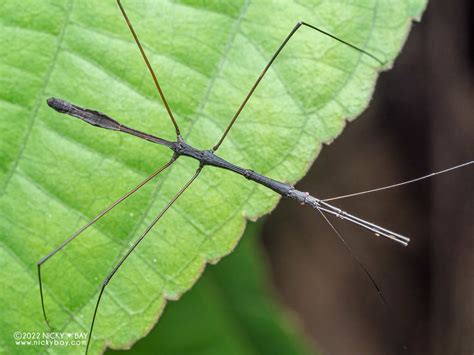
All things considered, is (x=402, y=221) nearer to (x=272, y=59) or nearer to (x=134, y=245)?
(x=272, y=59)

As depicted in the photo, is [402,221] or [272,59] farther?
[402,221]

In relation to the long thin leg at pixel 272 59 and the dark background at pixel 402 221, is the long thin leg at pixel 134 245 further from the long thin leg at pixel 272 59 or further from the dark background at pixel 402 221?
the dark background at pixel 402 221

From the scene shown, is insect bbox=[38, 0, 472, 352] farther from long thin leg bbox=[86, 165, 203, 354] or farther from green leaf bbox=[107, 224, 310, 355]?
green leaf bbox=[107, 224, 310, 355]

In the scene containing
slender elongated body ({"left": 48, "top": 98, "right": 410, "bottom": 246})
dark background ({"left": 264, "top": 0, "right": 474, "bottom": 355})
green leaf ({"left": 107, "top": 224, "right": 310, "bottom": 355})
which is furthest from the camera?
dark background ({"left": 264, "top": 0, "right": 474, "bottom": 355})

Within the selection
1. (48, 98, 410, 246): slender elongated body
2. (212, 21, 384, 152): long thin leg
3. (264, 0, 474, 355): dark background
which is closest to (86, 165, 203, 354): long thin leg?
(48, 98, 410, 246): slender elongated body

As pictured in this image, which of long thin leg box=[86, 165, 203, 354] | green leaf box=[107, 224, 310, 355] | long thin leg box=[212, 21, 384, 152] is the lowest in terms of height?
green leaf box=[107, 224, 310, 355]

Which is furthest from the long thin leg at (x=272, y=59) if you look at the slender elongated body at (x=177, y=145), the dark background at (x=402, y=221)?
the dark background at (x=402, y=221)

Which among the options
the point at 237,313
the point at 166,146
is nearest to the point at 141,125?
the point at 166,146
